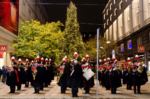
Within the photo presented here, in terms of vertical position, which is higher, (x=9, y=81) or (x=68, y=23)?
(x=68, y=23)

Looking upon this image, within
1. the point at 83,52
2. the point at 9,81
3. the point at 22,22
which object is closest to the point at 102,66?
the point at 9,81

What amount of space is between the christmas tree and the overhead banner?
7.88 metres

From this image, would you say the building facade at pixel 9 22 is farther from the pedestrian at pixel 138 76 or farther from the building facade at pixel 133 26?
the pedestrian at pixel 138 76

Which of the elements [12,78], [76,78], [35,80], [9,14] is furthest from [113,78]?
[9,14]

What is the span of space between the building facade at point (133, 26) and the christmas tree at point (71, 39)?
9294mm

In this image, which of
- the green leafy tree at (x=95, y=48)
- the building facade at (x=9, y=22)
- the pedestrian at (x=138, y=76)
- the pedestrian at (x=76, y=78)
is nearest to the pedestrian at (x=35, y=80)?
the pedestrian at (x=76, y=78)

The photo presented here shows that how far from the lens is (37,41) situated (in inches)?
1302

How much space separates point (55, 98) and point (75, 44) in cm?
2448

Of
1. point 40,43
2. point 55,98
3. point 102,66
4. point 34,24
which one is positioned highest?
point 34,24

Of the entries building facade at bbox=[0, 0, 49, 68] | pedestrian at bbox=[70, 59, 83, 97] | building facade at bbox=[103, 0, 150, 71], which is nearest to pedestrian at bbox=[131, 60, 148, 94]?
pedestrian at bbox=[70, 59, 83, 97]

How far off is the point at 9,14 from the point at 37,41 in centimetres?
570

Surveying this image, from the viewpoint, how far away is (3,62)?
33125 millimetres

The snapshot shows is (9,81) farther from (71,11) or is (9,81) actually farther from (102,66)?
(71,11)

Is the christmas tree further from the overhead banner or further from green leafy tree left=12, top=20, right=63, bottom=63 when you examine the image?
the overhead banner
